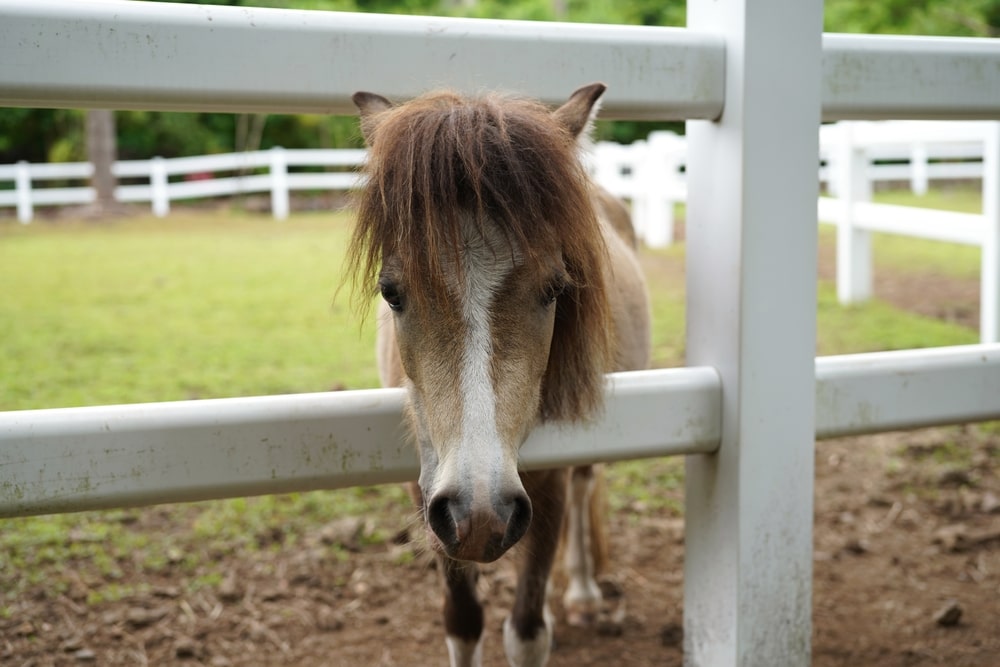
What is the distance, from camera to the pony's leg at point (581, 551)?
3480 mm

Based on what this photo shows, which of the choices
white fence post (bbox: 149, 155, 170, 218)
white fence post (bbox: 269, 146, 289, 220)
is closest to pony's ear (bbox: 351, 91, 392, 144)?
white fence post (bbox: 269, 146, 289, 220)

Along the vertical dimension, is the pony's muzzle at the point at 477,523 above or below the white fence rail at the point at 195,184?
below

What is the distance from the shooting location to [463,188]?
5.81 feet

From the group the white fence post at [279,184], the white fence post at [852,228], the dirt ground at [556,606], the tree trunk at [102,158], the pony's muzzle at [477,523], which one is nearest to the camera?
the pony's muzzle at [477,523]

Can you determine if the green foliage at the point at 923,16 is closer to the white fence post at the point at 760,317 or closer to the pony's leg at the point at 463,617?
the white fence post at the point at 760,317

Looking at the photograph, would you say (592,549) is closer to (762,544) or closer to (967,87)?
(762,544)

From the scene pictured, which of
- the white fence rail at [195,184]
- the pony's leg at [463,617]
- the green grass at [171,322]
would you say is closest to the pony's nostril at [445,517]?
the pony's leg at [463,617]

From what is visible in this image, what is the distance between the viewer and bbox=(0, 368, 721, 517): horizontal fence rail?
1809 millimetres

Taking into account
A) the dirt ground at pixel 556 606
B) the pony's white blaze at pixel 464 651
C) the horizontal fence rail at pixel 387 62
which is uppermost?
the horizontal fence rail at pixel 387 62

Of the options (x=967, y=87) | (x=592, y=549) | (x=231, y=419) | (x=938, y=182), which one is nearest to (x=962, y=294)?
(x=592, y=549)

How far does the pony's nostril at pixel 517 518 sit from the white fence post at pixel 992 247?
593cm

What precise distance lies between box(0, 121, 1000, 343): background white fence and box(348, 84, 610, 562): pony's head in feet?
0.77

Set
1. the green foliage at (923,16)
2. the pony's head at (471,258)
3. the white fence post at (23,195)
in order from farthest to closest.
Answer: the white fence post at (23,195) < the green foliage at (923,16) < the pony's head at (471,258)

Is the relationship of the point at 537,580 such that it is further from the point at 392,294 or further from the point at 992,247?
the point at 992,247
